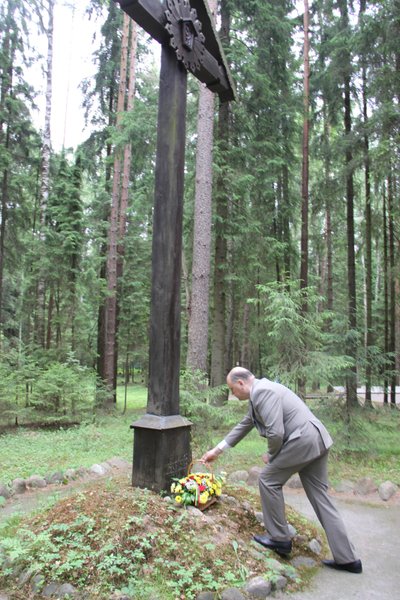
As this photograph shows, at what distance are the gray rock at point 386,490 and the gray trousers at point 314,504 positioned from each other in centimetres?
262

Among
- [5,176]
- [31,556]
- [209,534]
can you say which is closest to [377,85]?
[209,534]

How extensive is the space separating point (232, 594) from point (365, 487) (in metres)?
3.84

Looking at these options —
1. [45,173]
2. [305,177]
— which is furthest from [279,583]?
[45,173]

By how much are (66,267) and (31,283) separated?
4.06m

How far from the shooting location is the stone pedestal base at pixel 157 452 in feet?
12.3

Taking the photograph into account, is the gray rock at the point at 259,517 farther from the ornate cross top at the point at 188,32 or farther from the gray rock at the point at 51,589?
the ornate cross top at the point at 188,32

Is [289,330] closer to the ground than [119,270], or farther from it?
closer to the ground

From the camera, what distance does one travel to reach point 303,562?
3.45m

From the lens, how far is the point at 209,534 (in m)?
3.31

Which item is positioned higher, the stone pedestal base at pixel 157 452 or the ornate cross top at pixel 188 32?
the ornate cross top at pixel 188 32

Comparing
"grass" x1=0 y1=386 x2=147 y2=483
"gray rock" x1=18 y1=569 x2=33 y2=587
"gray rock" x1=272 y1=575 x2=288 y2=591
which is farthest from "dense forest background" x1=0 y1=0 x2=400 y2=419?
"gray rock" x1=18 y1=569 x2=33 y2=587

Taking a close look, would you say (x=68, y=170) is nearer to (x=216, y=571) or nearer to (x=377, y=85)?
(x=377, y=85)

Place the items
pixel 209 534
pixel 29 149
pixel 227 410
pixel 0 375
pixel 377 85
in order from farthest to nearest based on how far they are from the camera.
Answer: pixel 29 149 → pixel 0 375 → pixel 377 85 → pixel 227 410 → pixel 209 534

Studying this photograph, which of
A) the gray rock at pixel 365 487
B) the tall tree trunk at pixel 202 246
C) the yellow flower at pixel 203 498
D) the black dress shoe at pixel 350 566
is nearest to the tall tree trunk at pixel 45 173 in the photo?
the tall tree trunk at pixel 202 246
